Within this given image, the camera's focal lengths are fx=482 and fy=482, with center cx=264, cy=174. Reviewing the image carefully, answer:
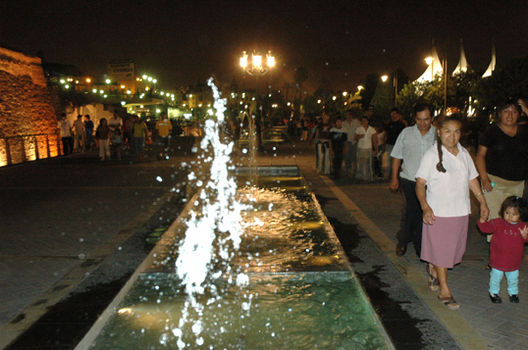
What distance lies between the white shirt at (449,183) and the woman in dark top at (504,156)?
4.12 feet

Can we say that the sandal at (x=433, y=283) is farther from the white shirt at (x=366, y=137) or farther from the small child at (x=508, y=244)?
the white shirt at (x=366, y=137)

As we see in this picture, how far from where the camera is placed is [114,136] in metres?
19.6

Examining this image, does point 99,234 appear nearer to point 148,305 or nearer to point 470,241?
point 148,305

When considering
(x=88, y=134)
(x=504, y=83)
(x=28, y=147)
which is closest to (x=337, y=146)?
(x=28, y=147)

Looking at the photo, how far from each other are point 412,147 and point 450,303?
2.02 metres

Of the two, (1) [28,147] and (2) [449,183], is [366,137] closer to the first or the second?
(2) [449,183]

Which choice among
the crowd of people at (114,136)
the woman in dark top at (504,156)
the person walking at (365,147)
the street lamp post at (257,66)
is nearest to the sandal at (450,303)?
the woman in dark top at (504,156)

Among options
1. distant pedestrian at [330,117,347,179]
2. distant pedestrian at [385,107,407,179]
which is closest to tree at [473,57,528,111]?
distant pedestrian at [330,117,347,179]

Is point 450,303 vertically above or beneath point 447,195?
beneath

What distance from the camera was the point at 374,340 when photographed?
151 inches

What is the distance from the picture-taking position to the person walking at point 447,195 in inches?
172

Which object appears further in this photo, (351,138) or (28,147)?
(28,147)

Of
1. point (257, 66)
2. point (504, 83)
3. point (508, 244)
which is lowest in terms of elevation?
point (508, 244)

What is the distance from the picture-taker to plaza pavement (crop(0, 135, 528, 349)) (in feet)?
13.2
